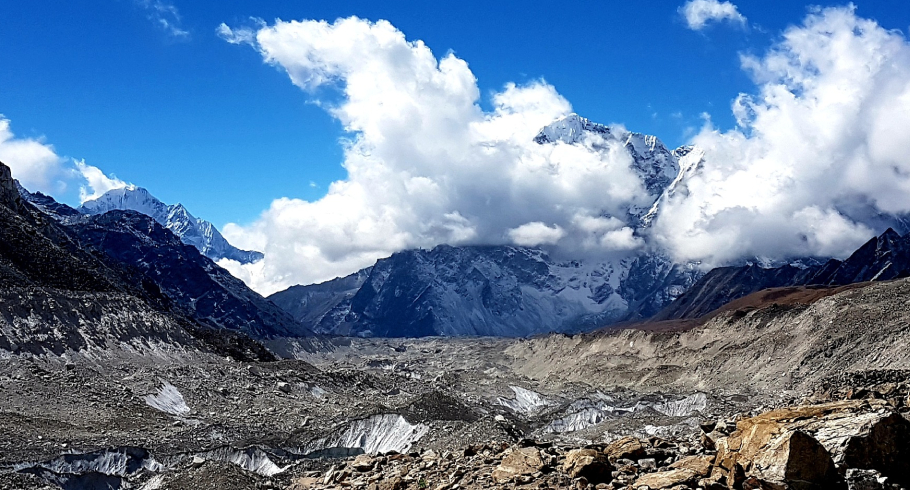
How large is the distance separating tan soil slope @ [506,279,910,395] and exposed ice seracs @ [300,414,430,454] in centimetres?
4977

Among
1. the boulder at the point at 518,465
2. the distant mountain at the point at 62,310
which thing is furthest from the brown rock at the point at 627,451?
the distant mountain at the point at 62,310

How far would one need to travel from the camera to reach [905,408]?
752 inches

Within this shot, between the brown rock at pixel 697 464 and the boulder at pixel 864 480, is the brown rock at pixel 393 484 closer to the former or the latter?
the brown rock at pixel 697 464

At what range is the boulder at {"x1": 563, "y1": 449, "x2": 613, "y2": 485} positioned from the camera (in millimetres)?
17328

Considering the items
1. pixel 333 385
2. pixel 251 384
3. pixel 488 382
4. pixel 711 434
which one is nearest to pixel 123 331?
pixel 251 384

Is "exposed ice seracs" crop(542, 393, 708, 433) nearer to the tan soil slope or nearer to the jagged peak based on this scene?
the tan soil slope

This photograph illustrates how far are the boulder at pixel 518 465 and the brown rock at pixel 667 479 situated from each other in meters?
3.33

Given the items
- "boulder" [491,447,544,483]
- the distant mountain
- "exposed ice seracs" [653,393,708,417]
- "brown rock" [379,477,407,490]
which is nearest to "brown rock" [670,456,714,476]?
"boulder" [491,447,544,483]

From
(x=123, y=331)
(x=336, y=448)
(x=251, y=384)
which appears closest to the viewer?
(x=336, y=448)

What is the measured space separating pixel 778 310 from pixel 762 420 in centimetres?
12084

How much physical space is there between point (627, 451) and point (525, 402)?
79.6 m

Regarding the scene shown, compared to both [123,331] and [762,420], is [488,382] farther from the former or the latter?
[762,420]

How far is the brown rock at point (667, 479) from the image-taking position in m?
15.2

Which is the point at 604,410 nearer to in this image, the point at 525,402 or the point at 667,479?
the point at 525,402
